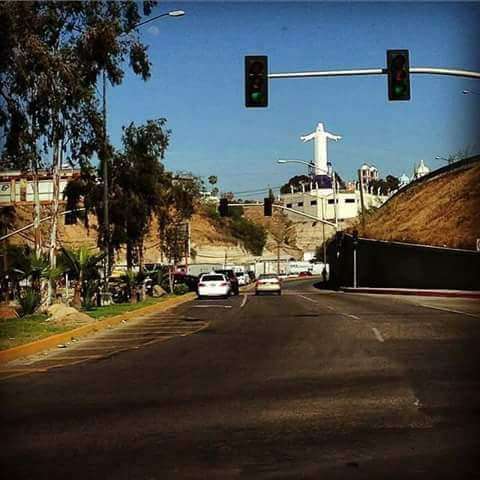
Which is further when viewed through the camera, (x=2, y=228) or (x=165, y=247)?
(x=165, y=247)

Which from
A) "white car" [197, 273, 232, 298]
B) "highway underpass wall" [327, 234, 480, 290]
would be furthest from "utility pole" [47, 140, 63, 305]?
"highway underpass wall" [327, 234, 480, 290]

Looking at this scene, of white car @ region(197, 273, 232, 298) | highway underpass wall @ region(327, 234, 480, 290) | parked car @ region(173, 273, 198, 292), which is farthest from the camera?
parked car @ region(173, 273, 198, 292)

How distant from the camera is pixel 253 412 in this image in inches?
409

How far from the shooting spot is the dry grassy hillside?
49.0 metres

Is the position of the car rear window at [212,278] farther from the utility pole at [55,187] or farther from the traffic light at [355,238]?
the utility pole at [55,187]

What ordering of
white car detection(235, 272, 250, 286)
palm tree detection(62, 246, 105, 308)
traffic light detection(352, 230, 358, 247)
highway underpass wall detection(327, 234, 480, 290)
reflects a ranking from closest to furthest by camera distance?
1. palm tree detection(62, 246, 105, 308)
2. highway underpass wall detection(327, 234, 480, 290)
3. traffic light detection(352, 230, 358, 247)
4. white car detection(235, 272, 250, 286)

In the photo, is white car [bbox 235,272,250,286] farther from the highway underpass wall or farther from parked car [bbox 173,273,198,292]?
parked car [bbox 173,273,198,292]

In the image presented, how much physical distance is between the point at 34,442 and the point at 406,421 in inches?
157

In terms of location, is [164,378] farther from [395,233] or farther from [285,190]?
[285,190]

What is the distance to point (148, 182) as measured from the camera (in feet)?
136

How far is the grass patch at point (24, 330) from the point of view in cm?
1889

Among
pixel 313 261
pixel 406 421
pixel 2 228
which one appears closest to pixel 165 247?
pixel 2 228

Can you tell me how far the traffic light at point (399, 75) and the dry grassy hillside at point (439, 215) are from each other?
85.3ft

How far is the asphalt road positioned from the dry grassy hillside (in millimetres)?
30726
